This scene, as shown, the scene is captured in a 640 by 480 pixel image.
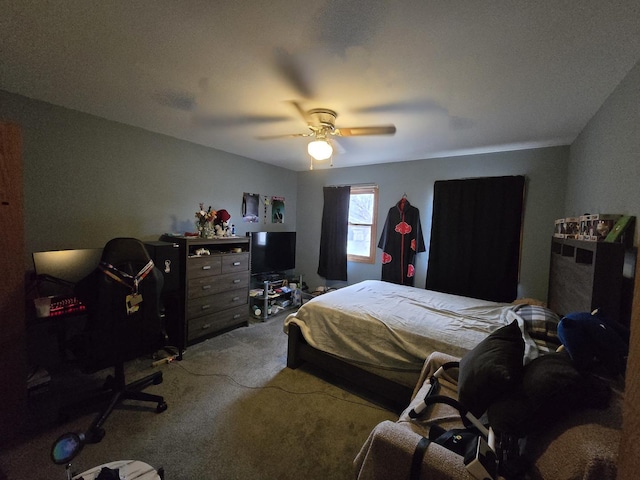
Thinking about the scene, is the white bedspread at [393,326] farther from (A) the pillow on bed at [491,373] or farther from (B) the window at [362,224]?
(B) the window at [362,224]

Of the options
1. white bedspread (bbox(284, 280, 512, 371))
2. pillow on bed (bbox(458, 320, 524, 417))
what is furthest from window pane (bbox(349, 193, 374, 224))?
pillow on bed (bbox(458, 320, 524, 417))

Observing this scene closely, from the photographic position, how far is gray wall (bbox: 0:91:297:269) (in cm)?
218

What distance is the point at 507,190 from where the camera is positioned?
3.02m

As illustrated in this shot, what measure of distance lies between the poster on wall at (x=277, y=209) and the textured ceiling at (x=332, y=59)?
199 centimetres

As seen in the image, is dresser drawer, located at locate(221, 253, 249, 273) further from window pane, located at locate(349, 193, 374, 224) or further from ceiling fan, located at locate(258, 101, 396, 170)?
window pane, located at locate(349, 193, 374, 224)

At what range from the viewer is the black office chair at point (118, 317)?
1618mm

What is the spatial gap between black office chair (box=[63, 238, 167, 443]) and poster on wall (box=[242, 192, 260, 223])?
217 centimetres

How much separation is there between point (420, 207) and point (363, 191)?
0.96 m

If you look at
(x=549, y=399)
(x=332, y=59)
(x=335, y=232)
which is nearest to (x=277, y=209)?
(x=335, y=232)

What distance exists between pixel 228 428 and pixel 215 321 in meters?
1.52

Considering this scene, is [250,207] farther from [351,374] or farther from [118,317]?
[351,374]

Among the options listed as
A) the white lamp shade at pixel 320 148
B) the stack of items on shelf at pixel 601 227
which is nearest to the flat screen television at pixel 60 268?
the white lamp shade at pixel 320 148

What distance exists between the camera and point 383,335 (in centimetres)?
207

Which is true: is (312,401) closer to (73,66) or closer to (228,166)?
(73,66)
